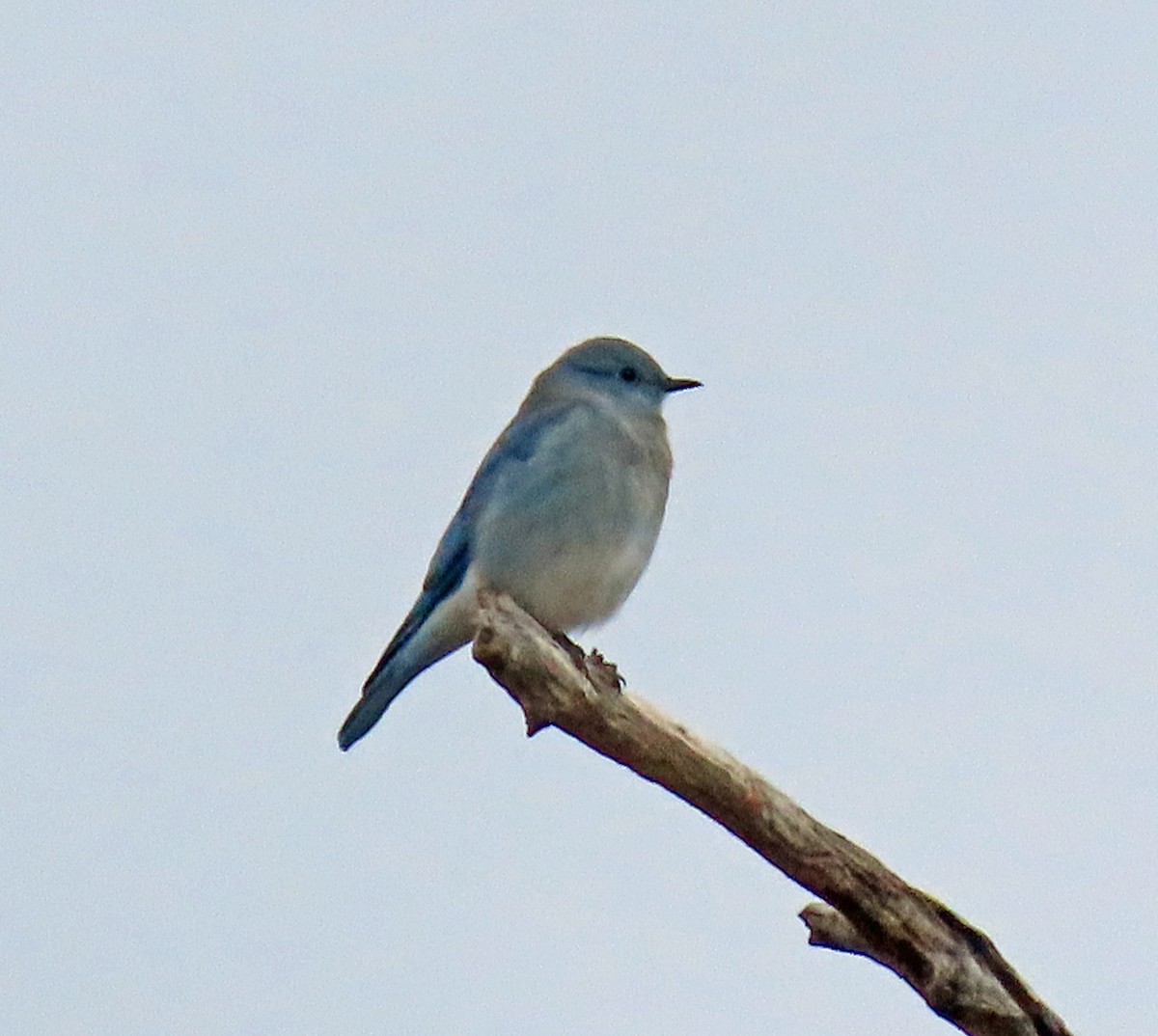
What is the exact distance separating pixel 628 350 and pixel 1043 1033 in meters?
5.66

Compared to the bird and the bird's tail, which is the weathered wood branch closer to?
the bird

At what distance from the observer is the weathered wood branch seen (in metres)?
6.88

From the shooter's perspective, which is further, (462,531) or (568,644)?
(462,531)

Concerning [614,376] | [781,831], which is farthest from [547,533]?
[781,831]

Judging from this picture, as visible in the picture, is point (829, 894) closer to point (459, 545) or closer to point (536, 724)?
point (536, 724)

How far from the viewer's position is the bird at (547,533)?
10.2 meters

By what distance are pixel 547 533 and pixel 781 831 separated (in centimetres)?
325

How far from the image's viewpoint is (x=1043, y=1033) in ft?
22.3

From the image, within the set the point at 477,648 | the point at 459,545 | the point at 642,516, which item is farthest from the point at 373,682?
the point at 477,648

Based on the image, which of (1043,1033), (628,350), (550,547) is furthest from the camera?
(628,350)

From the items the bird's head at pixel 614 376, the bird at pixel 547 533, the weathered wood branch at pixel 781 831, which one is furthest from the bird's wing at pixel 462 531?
the weathered wood branch at pixel 781 831

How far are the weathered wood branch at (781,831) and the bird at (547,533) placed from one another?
271cm

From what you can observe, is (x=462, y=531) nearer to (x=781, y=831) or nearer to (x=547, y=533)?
(x=547, y=533)

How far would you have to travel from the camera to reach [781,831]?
Result: 7156 mm
